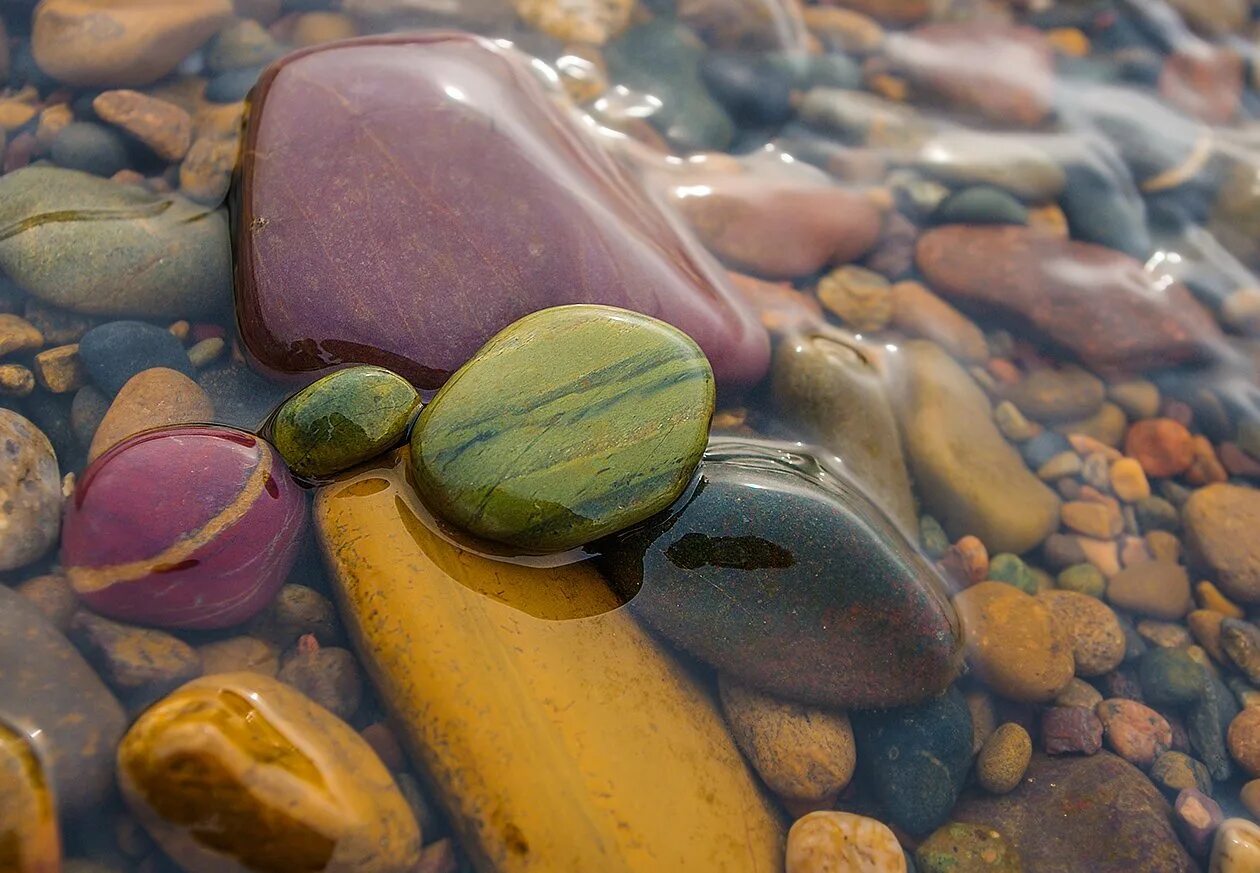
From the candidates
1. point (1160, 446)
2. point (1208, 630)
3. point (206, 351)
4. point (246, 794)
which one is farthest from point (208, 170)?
point (1208, 630)

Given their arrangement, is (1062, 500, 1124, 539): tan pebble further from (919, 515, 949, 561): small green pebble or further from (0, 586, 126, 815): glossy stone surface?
(0, 586, 126, 815): glossy stone surface

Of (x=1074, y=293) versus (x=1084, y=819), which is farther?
(x=1074, y=293)

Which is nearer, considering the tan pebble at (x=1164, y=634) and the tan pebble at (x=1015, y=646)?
the tan pebble at (x=1015, y=646)

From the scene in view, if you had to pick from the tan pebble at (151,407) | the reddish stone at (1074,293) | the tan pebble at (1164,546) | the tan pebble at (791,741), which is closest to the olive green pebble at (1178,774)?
the tan pebble at (1164,546)

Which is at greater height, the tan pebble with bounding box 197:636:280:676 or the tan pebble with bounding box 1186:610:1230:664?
the tan pebble with bounding box 197:636:280:676

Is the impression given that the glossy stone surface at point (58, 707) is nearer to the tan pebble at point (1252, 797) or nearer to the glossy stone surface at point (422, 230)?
the glossy stone surface at point (422, 230)

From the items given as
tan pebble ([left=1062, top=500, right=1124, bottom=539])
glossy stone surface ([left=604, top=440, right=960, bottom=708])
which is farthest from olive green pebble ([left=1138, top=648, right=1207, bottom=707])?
glossy stone surface ([left=604, top=440, right=960, bottom=708])

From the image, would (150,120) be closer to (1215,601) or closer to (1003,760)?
(1003,760)
